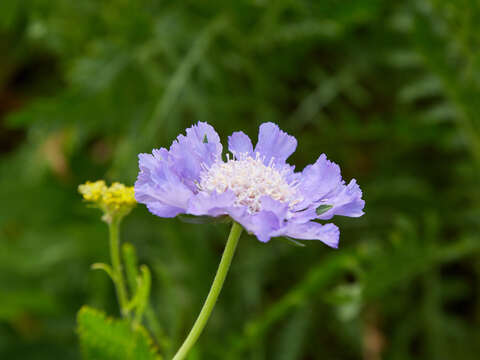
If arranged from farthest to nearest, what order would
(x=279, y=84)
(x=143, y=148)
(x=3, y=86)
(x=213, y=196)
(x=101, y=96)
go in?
(x=3, y=86), (x=279, y=84), (x=101, y=96), (x=143, y=148), (x=213, y=196)

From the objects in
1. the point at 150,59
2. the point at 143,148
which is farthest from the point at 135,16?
the point at 143,148

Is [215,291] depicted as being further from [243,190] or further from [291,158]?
[291,158]

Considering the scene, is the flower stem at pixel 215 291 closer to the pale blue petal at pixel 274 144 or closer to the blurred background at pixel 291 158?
the pale blue petal at pixel 274 144

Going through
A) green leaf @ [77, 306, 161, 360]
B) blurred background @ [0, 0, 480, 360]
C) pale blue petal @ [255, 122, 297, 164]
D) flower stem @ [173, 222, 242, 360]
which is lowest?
flower stem @ [173, 222, 242, 360]

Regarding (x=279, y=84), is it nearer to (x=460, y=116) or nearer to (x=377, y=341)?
(x=460, y=116)

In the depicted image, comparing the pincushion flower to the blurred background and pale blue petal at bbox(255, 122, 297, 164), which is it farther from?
the blurred background

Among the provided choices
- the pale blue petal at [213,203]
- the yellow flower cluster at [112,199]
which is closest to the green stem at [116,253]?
the yellow flower cluster at [112,199]

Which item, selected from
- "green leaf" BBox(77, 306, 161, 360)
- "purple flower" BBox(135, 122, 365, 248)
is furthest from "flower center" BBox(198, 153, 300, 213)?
"green leaf" BBox(77, 306, 161, 360)
